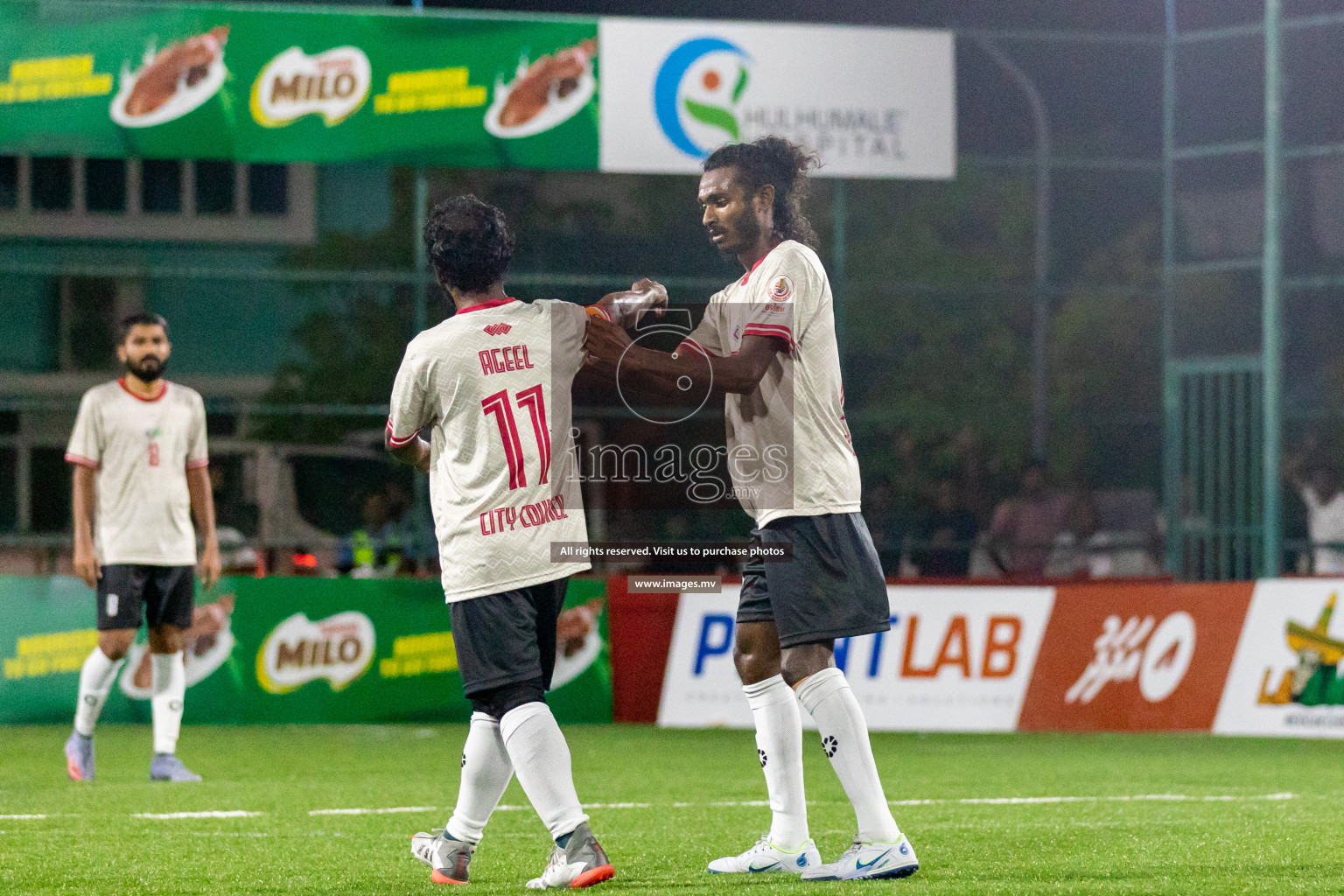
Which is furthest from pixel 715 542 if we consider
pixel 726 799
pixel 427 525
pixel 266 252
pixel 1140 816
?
pixel 1140 816

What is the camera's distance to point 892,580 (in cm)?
1316

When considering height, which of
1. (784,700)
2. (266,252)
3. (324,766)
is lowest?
(324,766)

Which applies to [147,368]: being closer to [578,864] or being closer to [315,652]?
[315,652]

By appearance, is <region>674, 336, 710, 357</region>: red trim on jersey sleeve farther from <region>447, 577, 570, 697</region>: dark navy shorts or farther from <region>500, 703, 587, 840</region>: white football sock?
<region>500, 703, 587, 840</region>: white football sock

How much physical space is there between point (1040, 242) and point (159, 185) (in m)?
8.52

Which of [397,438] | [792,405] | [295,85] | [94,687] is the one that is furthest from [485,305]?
[295,85]

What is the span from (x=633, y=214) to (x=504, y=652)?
13528 millimetres

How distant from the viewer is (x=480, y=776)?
5.55 meters

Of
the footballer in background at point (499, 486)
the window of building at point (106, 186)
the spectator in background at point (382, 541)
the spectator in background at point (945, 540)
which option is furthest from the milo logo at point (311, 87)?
the footballer in background at point (499, 486)

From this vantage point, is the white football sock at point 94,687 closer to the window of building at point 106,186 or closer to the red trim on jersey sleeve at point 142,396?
the red trim on jersey sleeve at point 142,396

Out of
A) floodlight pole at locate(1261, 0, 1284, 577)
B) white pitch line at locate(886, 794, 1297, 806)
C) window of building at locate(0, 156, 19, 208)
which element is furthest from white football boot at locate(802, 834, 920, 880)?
window of building at locate(0, 156, 19, 208)

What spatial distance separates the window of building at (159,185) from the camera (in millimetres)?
17031

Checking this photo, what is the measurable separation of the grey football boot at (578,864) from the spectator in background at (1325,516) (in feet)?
36.7

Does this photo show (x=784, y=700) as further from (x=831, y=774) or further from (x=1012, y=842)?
(x=831, y=774)
